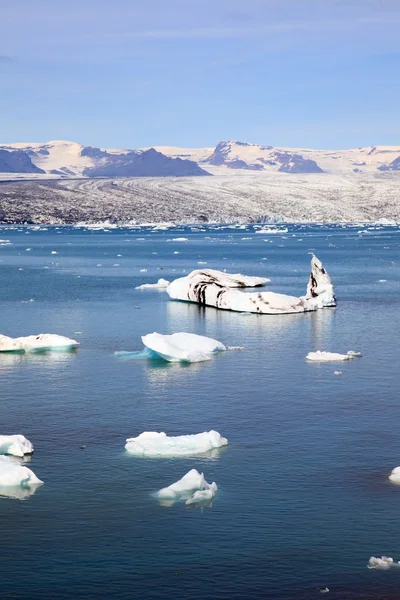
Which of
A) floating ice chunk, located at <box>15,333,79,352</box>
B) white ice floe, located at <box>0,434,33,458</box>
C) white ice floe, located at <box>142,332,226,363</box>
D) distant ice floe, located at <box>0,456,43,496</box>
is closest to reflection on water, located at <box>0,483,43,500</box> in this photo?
distant ice floe, located at <box>0,456,43,496</box>

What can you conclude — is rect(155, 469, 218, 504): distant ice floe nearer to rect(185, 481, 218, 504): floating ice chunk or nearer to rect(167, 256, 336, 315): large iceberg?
rect(185, 481, 218, 504): floating ice chunk

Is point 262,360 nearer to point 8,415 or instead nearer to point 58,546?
point 8,415

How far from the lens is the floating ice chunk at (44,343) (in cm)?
2252

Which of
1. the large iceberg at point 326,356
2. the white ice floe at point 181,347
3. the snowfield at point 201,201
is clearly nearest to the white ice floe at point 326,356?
the large iceberg at point 326,356

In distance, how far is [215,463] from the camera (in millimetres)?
13398

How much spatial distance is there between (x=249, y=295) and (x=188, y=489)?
18600mm

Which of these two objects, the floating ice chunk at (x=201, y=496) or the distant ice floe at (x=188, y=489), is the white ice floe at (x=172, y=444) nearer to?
the distant ice floe at (x=188, y=489)

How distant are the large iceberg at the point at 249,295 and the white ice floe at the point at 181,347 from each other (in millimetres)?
7904

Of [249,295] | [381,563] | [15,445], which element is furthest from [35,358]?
[381,563]

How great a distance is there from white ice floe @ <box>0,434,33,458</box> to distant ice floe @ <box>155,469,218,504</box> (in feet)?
8.58

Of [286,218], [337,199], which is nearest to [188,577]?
[286,218]

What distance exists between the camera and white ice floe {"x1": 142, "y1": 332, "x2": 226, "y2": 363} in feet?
68.6

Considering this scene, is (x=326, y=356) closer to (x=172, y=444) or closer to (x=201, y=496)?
(x=172, y=444)

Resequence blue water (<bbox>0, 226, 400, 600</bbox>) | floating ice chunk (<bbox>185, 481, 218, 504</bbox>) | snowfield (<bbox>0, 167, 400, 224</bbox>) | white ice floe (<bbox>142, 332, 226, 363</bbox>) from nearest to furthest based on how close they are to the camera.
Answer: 1. blue water (<bbox>0, 226, 400, 600</bbox>)
2. floating ice chunk (<bbox>185, 481, 218, 504</bbox>)
3. white ice floe (<bbox>142, 332, 226, 363</bbox>)
4. snowfield (<bbox>0, 167, 400, 224</bbox>)
